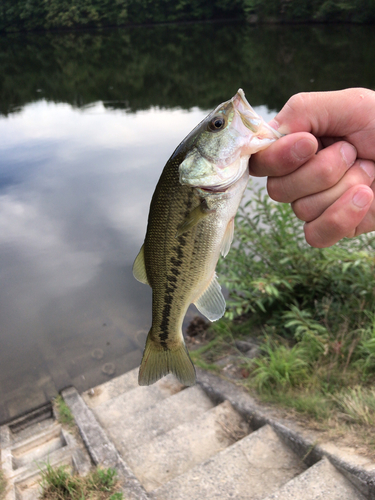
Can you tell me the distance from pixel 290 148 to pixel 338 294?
3423 millimetres

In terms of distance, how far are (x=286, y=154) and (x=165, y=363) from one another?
1.38m

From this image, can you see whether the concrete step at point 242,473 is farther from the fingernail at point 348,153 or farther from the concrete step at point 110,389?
the fingernail at point 348,153

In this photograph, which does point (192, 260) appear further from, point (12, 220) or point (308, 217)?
point (12, 220)

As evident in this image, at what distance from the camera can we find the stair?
3.06m

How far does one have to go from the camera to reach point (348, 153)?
2.05 meters

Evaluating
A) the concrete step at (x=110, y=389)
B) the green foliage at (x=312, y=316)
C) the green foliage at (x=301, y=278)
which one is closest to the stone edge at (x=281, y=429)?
the green foliage at (x=312, y=316)

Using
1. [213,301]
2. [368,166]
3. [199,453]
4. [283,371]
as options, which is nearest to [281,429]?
[283,371]

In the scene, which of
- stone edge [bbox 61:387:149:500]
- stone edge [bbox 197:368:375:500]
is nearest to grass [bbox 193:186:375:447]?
stone edge [bbox 197:368:375:500]

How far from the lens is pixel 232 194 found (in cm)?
187

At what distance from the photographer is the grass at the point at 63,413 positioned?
4777 millimetres

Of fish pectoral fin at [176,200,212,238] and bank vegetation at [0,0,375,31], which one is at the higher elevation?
bank vegetation at [0,0,375,31]

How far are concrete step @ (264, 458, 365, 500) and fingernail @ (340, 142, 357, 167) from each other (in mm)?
2376

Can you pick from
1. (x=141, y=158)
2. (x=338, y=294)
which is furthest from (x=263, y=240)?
(x=141, y=158)

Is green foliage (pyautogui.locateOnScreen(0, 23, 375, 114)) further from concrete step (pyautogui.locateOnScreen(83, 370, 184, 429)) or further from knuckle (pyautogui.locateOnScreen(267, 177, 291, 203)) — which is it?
knuckle (pyautogui.locateOnScreen(267, 177, 291, 203))
